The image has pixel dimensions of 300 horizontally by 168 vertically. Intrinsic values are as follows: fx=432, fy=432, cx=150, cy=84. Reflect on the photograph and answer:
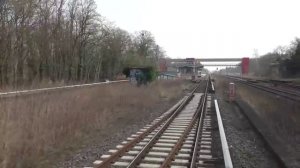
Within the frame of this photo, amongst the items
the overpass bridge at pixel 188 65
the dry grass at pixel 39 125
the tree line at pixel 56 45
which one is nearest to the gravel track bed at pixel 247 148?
the dry grass at pixel 39 125

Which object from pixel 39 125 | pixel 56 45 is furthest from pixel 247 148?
pixel 56 45

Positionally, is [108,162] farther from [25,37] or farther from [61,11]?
[61,11]

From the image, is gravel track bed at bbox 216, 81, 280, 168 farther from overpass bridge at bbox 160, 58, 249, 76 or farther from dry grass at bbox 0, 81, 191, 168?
overpass bridge at bbox 160, 58, 249, 76

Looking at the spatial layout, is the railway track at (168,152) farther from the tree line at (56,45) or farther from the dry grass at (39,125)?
the tree line at (56,45)

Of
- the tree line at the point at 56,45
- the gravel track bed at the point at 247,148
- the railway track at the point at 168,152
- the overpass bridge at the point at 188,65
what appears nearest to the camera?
the railway track at the point at 168,152

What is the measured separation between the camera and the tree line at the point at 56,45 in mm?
33219

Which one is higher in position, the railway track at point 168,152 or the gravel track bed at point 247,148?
the railway track at point 168,152

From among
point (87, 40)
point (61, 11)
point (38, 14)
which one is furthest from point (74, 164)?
point (87, 40)

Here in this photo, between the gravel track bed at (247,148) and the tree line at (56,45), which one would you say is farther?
the tree line at (56,45)

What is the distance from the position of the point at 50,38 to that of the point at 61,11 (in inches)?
194

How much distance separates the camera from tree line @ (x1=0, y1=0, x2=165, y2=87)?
33.2 m

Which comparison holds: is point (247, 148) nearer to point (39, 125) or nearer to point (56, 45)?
point (39, 125)

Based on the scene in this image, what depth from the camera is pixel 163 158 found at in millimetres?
10906

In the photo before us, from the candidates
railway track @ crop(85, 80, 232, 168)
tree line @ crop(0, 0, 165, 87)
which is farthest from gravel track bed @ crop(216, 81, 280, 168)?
tree line @ crop(0, 0, 165, 87)
